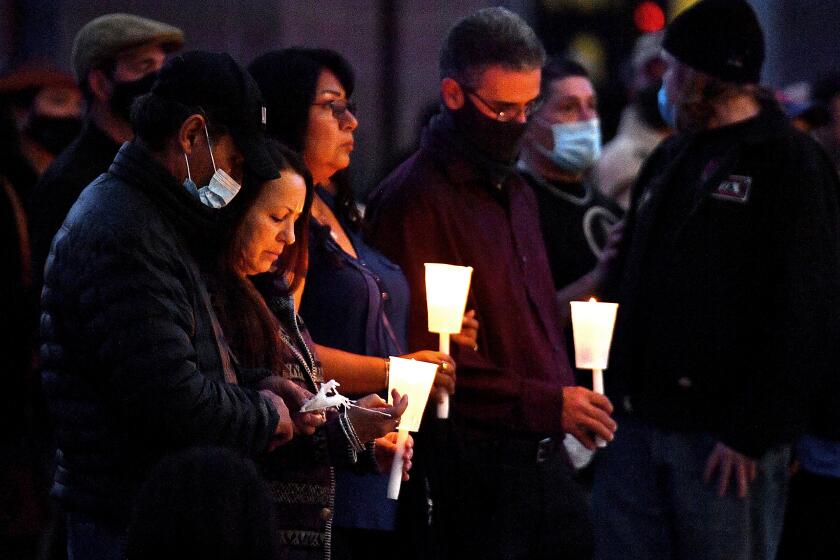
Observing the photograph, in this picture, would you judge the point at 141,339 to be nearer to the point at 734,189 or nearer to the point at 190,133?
the point at 190,133

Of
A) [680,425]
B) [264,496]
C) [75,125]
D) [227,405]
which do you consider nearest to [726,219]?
[680,425]

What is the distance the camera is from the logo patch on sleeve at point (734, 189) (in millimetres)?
5406

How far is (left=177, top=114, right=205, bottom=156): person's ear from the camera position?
11.6 feet

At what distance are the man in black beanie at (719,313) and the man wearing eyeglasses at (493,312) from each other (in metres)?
0.51

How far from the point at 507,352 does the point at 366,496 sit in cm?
87

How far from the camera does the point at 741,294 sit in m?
5.39

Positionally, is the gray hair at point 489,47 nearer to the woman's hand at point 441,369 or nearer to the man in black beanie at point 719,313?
the man in black beanie at point 719,313

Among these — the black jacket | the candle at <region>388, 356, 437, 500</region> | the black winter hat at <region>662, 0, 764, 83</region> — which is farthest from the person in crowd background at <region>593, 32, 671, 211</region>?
the candle at <region>388, 356, 437, 500</region>

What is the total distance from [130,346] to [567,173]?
371 centimetres

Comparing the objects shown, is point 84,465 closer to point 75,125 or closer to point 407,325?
point 407,325

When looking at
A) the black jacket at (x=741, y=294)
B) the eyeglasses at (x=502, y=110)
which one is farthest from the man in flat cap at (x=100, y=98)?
the black jacket at (x=741, y=294)

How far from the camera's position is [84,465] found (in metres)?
3.41

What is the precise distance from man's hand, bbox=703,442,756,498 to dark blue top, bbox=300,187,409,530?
1451mm

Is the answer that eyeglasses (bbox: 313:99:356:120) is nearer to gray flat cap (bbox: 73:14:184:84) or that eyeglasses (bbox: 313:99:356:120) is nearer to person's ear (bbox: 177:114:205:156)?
person's ear (bbox: 177:114:205:156)
